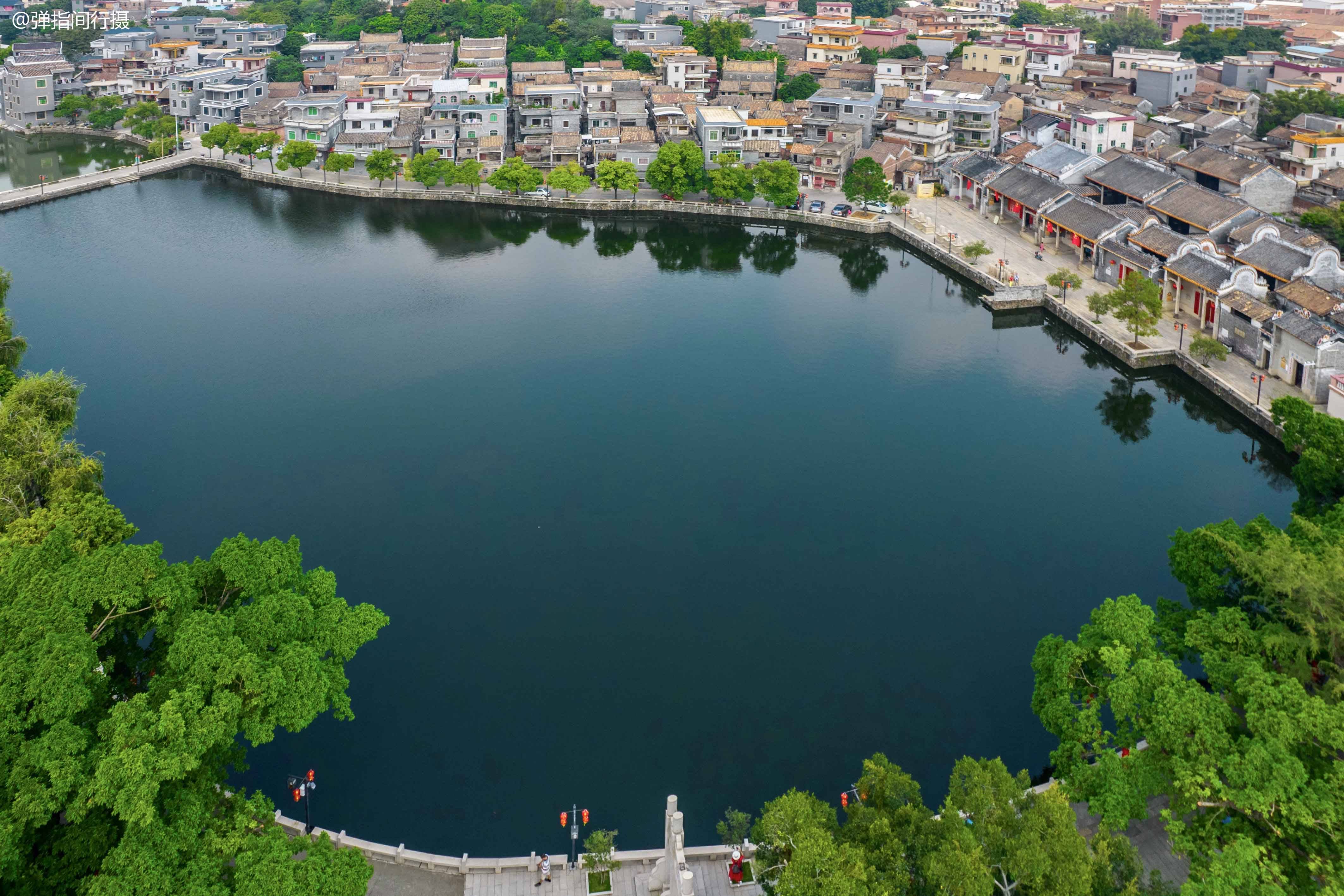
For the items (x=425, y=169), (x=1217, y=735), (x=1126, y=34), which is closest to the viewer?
(x=1217, y=735)

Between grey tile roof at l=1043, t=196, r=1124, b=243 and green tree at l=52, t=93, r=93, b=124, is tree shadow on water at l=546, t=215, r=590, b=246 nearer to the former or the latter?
grey tile roof at l=1043, t=196, r=1124, b=243

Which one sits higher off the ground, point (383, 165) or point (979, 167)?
point (383, 165)

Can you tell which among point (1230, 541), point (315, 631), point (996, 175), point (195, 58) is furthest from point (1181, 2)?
point (315, 631)

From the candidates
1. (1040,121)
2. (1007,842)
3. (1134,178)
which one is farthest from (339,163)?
(1007,842)

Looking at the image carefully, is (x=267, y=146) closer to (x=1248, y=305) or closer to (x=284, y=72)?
(x=284, y=72)

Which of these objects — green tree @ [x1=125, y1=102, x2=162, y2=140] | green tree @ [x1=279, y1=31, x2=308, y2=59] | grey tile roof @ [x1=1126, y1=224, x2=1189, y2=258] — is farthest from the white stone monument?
green tree @ [x1=279, y1=31, x2=308, y2=59]

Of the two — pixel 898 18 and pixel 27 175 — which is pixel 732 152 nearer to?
pixel 27 175

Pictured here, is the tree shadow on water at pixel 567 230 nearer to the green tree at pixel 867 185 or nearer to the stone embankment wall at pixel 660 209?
the stone embankment wall at pixel 660 209
